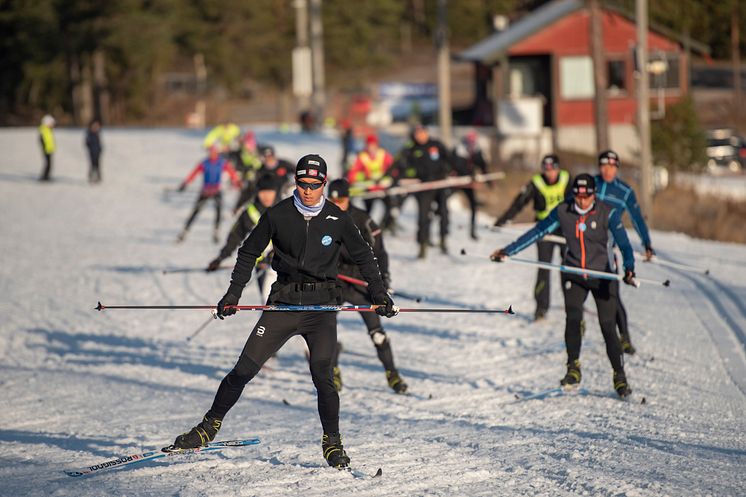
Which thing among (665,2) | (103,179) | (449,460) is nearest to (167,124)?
(665,2)

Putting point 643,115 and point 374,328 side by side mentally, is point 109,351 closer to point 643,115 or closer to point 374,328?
point 374,328

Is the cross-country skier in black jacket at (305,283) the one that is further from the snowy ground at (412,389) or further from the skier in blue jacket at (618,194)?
the skier in blue jacket at (618,194)

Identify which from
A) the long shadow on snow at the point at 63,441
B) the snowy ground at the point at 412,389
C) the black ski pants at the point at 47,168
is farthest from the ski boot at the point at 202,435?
the black ski pants at the point at 47,168

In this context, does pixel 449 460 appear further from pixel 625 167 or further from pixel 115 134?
pixel 115 134

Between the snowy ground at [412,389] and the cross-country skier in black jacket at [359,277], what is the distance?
225mm

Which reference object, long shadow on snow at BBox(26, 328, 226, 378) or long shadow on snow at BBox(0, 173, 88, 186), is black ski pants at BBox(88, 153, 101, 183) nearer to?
long shadow on snow at BBox(0, 173, 88, 186)

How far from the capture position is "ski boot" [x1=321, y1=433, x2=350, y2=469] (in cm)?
765

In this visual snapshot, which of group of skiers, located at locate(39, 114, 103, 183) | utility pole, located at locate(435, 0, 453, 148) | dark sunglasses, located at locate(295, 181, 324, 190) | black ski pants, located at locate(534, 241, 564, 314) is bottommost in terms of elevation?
black ski pants, located at locate(534, 241, 564, 314)

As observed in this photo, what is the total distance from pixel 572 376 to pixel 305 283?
135 inches

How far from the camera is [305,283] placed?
7578 millimetres

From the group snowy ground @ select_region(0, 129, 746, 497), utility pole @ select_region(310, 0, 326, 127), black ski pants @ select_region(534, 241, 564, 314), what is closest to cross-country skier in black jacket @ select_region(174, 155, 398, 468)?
snowy ground @ select_region(0, 129, 746, 497)

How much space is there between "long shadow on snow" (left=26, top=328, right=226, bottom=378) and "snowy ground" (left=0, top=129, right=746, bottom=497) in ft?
0.12

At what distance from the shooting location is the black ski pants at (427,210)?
1738cm

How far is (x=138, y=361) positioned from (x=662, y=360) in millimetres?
5606
